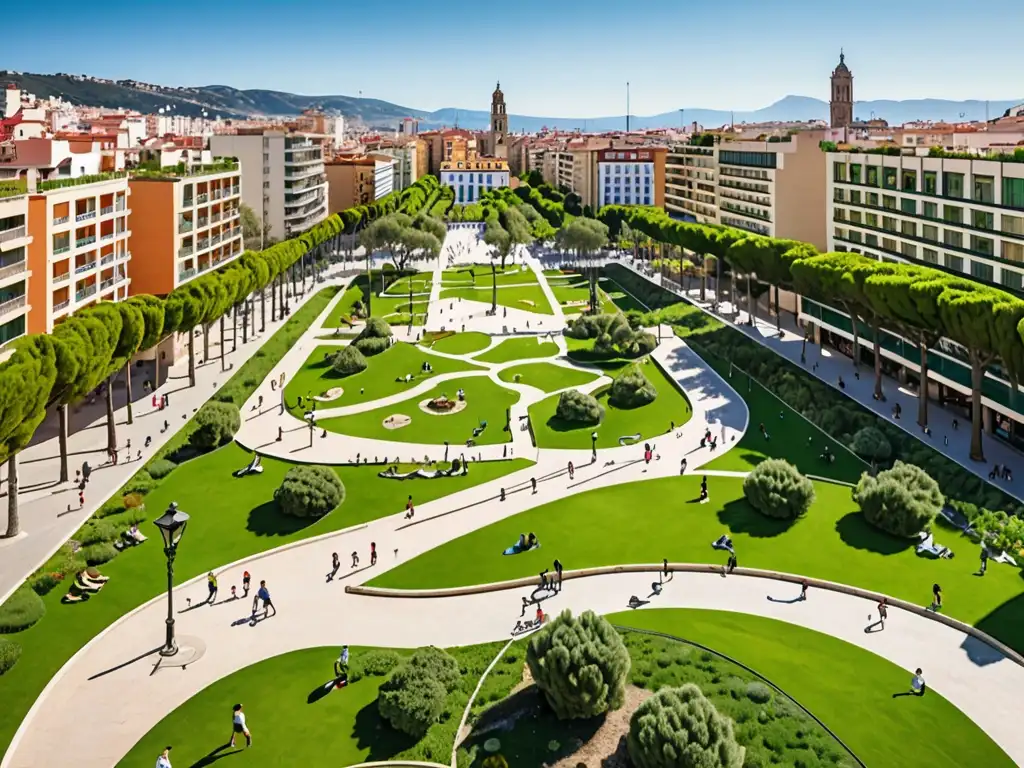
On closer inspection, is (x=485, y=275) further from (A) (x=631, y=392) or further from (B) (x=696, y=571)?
(B) (x=696, y=571)

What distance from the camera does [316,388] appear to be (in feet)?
233

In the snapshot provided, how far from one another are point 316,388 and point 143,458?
19503 mm

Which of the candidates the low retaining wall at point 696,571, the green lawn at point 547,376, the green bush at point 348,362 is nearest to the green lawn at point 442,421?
the green lawn at point 547,376

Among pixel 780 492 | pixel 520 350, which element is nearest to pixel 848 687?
pixel 780 492

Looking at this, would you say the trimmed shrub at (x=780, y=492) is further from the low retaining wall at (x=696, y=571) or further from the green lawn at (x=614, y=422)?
the green lawn at (x=614, y=422)

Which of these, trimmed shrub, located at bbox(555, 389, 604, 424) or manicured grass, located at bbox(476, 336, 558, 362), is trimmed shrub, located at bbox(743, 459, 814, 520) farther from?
manicured grass, located at bbox(476, 336, 558, 362)

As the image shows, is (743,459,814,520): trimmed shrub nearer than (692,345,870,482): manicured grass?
Yes

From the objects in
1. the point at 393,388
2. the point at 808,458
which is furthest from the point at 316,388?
the point at 808,458

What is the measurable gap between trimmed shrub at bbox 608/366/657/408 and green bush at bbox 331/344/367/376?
23.9 meters

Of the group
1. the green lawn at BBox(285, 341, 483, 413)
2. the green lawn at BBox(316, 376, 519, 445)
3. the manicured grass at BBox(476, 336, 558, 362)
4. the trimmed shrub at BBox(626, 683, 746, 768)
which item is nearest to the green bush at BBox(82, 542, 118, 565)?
the green lawn at BBox(316, 376, 519, 445)

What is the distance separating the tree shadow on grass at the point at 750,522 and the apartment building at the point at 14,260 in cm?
3898

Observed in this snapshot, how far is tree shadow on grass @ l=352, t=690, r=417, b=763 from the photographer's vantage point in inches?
1051

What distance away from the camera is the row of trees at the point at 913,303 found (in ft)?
152

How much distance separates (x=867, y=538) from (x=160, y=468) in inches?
1595
